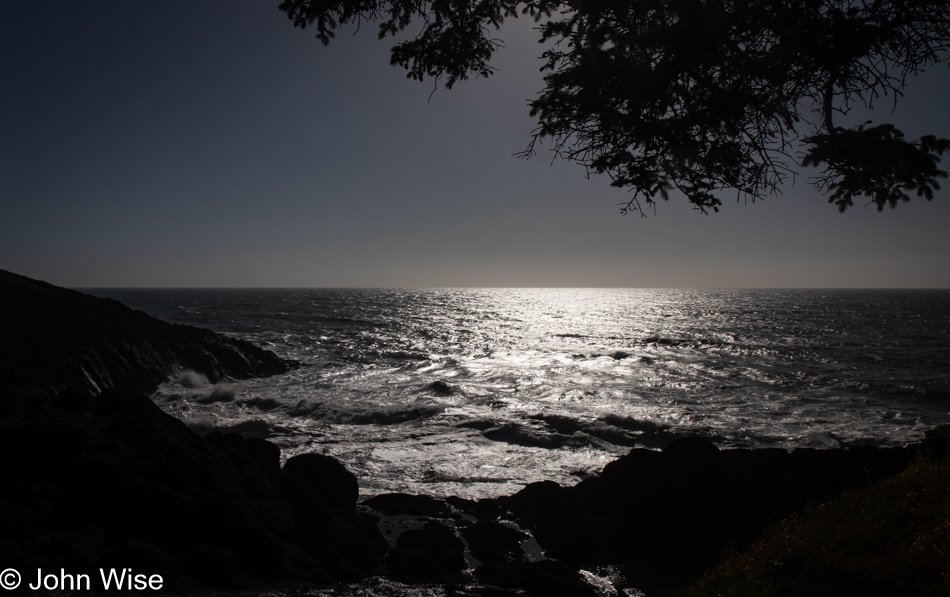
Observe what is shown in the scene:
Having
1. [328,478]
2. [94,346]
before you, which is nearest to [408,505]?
[328,478]

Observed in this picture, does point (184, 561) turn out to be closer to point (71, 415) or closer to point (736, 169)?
point (71, 415)

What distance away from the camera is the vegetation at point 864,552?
4.60 metres

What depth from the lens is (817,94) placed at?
509 cm

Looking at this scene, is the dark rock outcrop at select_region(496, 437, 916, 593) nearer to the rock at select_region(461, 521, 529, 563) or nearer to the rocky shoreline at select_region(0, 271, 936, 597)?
the rocky shoreline at select_region(0, 271, 936, 597)

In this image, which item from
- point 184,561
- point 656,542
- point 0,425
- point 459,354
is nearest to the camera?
point 184,561

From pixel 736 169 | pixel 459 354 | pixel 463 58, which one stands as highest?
pixel 463 58

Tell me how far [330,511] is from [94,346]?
62.8 feet

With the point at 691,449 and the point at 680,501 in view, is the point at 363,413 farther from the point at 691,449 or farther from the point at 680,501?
the point at 680,501

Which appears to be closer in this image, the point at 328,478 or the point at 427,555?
the point at 427,555

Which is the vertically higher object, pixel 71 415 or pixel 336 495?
pixel 71 415

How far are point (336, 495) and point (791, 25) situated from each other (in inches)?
402

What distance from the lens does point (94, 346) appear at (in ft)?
68.0

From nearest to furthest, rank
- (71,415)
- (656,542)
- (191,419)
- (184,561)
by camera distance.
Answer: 1. (184,561)
2. (71,415)
3. (656,542)
4. (191,419)

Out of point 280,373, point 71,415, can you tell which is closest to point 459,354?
point 280,373
